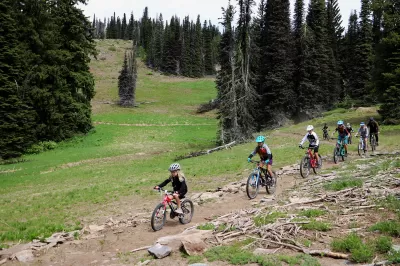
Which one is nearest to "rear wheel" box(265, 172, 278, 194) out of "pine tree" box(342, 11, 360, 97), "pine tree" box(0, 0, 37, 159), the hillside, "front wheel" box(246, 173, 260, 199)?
"front wheel" box(246, 173, 260, 199)

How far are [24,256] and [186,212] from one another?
4996 millimetres

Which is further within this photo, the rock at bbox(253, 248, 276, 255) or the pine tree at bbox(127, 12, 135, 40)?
the pine tree at bbox(127, 12, 135, 40)

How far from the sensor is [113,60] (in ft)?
427

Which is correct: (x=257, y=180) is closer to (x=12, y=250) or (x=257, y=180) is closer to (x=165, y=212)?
(x=165, y=212)

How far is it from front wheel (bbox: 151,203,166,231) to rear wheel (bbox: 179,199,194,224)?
2.01 feet

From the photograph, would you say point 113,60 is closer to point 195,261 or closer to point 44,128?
point 44,128

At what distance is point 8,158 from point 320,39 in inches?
1992

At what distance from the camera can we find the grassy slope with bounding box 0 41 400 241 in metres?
15.1

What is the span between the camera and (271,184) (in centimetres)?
1430

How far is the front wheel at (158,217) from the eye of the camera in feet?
34.2

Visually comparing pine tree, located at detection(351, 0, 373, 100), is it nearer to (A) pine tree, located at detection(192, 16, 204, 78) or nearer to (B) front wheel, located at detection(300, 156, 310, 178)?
(B) front wheel, located at detection(300, 156, 310, 178)

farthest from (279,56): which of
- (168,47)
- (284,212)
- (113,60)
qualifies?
(113,60)

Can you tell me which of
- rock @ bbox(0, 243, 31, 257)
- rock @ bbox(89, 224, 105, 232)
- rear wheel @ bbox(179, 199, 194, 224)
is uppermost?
rear wheel @ bbox(179, 199, 194, 224)

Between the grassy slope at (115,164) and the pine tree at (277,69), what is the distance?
536 centimetres
